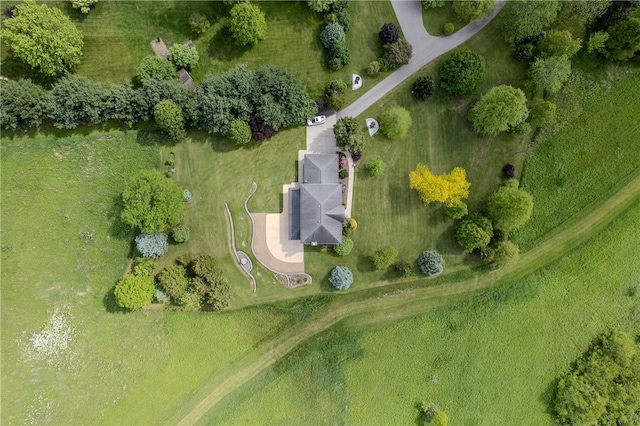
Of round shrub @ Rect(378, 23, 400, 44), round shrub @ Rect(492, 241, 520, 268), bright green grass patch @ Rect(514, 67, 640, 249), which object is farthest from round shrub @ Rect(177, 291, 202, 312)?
bright green grass patch @ Rect(514, 67, 640, 249)

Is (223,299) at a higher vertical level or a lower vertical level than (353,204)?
lower

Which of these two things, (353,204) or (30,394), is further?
(353,204)

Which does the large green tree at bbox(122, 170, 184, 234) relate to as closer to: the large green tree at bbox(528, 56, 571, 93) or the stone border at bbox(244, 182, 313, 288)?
the stone border at bbox(244, 182, 313, 288)

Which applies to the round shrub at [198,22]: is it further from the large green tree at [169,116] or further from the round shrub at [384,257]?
the round shrub at [384,257]

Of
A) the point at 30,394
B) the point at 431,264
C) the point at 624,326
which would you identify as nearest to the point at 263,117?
the point at 431,264

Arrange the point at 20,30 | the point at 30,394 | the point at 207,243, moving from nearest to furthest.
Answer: the point at 20,30 → the point at 30,394 → the point at 207,243

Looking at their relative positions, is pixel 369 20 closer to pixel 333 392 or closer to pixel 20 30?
pixel 20 30

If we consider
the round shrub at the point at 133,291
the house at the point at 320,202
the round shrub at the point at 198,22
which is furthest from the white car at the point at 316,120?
the round shrub at the point at 133,291
